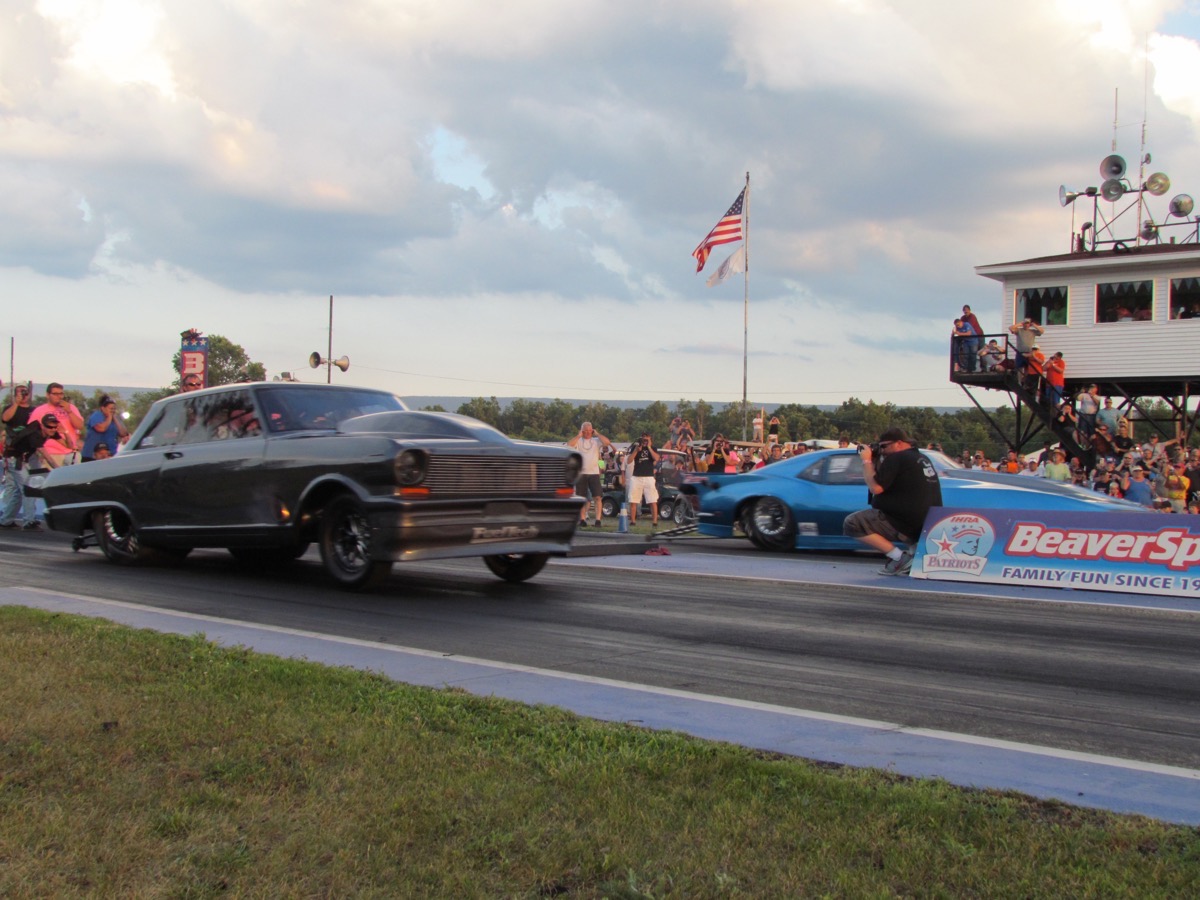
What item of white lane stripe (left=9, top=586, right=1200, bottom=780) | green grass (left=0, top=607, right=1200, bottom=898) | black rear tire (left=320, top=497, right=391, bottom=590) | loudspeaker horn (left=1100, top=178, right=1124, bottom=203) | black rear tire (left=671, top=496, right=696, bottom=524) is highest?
loudspeaker horn (left=1100, top=178, right=1124, bottom=203)

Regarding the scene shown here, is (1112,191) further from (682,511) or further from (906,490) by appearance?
(906,490)

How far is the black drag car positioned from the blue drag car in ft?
16.4

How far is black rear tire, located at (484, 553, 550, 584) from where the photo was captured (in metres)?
9.83

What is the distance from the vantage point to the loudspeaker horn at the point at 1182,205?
29.9m

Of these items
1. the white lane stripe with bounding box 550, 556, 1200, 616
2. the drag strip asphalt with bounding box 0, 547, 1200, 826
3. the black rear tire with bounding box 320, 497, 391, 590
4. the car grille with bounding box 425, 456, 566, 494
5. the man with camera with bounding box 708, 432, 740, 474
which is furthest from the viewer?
the man with camera with bounding box 708, 432, 740, 474

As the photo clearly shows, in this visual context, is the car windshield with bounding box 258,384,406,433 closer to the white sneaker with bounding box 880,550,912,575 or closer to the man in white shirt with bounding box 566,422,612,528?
the white sneaker with bounding box 880,550,912,575

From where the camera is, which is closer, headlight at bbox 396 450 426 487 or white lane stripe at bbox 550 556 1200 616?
headlight at bbox 396 450 426 487

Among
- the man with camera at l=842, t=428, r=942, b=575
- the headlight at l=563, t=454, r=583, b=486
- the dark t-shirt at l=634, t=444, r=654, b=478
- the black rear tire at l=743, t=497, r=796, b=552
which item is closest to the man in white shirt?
the dark t-shirt at l=634, t=444, r=654, b=478

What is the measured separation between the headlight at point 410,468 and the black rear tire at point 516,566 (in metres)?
1.93

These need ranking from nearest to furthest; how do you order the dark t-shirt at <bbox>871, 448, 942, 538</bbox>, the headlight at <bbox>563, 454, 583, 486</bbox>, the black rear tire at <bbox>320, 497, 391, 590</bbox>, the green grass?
the green grass, the black rear tire at <bbox>320, 497, 391, 590</bbox>, the headlight at <bbox>563, 454, 583, 486</bbox>, the dark t-shirt at <bbox>871, 448, 942, 538</bbox>

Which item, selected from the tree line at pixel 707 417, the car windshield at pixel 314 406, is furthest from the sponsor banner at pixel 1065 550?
the tree line at pixel 707 417

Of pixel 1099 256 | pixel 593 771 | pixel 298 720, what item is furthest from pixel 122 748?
pixel 1099 256

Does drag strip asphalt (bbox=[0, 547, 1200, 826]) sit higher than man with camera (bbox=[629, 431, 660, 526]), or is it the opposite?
man with camera (bbox=[629, 431, 660, 526])

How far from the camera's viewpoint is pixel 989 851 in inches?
121
